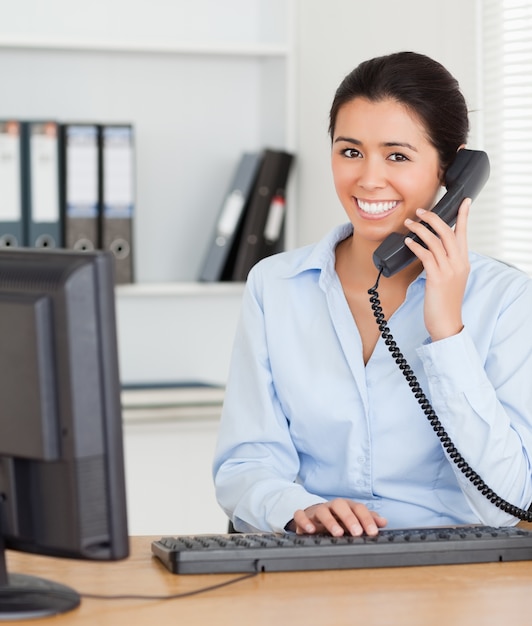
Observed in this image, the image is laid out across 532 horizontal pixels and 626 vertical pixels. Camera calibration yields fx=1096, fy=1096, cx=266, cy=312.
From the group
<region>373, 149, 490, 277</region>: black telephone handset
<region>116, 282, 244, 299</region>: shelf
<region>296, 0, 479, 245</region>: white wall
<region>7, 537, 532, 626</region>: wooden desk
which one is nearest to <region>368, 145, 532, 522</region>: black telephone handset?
<region>373, 149, 490, 277</region>: black telephone handset

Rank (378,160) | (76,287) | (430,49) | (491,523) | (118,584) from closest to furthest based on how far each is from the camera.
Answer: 1. (76,287)
2. (118,584)
3. (491,523)
4. (378,160)
5. (430,49)

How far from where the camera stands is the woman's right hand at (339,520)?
147 cm

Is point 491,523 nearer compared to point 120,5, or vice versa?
point 491,523

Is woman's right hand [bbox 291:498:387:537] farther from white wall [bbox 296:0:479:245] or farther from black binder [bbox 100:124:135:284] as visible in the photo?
black binder [bbox 100:124:135:284]

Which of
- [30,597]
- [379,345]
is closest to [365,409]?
[379,345]

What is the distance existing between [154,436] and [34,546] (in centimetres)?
Result: 183

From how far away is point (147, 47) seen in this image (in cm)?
308

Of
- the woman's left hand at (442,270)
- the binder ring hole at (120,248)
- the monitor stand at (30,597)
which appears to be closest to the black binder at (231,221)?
the binder ring hole at (120,248)

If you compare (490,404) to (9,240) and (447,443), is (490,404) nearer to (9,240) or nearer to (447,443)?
(447,443)

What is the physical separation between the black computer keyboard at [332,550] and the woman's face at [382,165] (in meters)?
0.61

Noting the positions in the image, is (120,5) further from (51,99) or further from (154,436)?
(154,436)

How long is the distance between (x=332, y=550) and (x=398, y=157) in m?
0.75

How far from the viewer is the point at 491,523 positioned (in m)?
1.71

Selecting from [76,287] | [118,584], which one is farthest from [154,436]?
[76,287]
